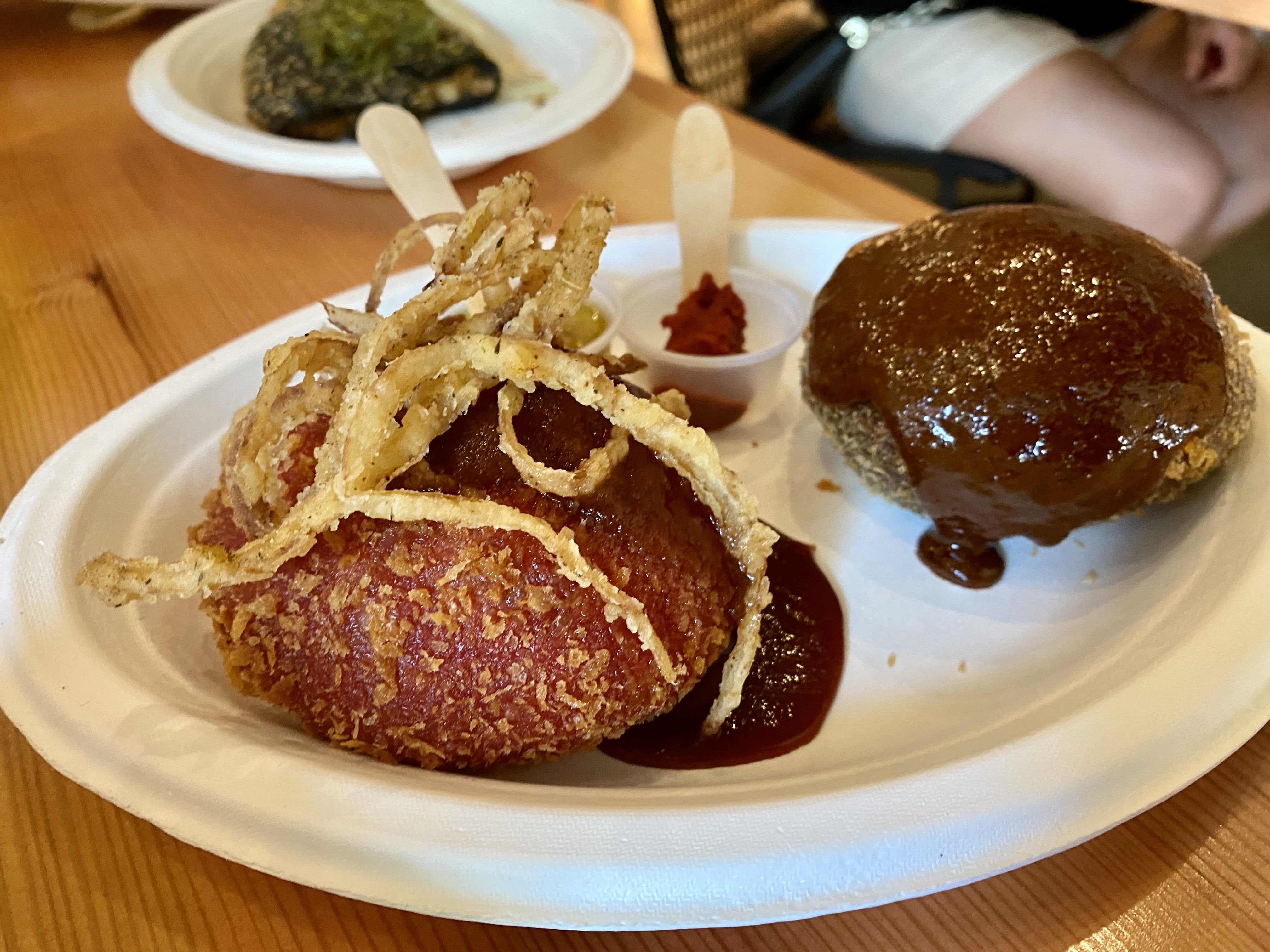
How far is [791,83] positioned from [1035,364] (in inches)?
70.6

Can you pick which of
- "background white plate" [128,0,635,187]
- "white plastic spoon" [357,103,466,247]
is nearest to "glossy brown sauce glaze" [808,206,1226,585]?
"white plastic spoon" [357,103,466,247]

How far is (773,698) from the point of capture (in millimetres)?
985

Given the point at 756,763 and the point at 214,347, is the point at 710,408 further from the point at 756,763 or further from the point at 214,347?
the point at 214,347

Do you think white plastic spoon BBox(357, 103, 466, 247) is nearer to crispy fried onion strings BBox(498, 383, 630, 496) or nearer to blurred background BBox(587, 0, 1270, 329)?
crispy fried onion strings BBox(498, 383, 630, 496)

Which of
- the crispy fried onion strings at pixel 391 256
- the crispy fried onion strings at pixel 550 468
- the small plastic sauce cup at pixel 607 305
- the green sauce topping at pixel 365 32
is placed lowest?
the small plastic sauce cup at pixel 607 305

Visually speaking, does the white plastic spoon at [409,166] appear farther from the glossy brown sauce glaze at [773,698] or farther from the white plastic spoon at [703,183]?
the glossy brown sauce glaze at [773,698]

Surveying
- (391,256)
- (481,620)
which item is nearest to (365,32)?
Answer: (391,256)

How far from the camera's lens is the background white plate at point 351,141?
1.82 metres

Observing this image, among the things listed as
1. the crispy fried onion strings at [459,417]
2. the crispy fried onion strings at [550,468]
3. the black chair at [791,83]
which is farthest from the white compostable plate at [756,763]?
the black chair at [791,83]

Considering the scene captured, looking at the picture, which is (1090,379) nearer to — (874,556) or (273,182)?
(874,556)

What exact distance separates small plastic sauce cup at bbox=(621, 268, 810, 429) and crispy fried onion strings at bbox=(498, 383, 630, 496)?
523 millimetres

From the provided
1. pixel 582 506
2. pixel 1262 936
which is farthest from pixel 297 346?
pixel 1262 936

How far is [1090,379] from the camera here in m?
0.94

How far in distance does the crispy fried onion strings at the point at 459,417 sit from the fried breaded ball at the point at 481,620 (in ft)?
0.09
